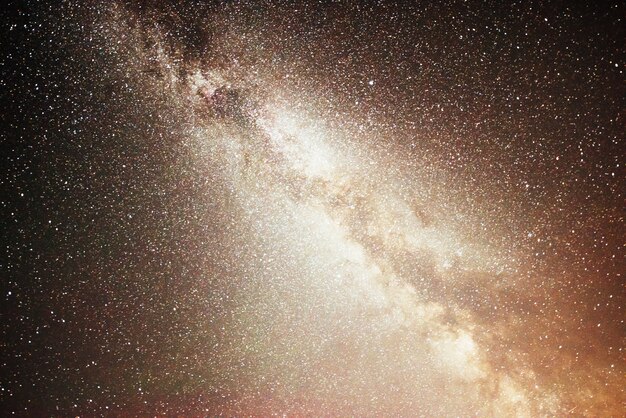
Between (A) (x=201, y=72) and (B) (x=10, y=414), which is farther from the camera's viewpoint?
(B) (x=10, y=414)

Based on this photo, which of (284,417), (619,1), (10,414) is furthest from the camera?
(10,414)

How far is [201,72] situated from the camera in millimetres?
2277

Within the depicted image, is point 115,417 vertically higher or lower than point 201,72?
lower

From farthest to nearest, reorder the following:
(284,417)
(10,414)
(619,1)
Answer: (10,414) → (284,417) → (619,1)

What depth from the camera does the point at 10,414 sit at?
296 centimetres

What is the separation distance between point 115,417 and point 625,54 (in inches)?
166

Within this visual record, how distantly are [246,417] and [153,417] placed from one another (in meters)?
0.71

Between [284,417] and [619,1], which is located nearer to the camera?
[619,1]

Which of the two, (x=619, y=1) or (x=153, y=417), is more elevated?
(x=619, y=1)

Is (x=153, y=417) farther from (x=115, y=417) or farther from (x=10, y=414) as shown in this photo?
(x=10, y=414)

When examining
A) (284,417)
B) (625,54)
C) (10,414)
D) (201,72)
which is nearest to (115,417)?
(10,414)

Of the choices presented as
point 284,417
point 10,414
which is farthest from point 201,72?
point 10,414

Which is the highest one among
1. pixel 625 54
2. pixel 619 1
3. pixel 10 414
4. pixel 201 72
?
pixel 619 1

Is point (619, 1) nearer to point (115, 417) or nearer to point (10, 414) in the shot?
point (115, 417)
